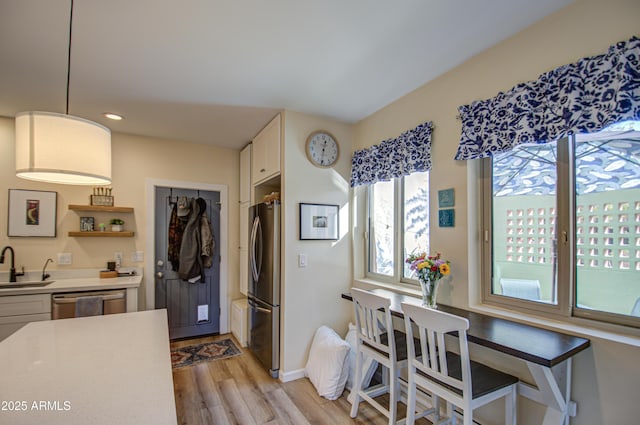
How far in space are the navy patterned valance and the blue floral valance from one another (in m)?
0.36

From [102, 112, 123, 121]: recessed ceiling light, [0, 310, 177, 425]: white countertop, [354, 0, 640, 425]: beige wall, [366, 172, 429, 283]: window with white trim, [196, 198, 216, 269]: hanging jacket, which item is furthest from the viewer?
[196, 198, 216, 269]: hanging jacket

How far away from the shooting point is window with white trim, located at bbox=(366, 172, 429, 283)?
105 inches

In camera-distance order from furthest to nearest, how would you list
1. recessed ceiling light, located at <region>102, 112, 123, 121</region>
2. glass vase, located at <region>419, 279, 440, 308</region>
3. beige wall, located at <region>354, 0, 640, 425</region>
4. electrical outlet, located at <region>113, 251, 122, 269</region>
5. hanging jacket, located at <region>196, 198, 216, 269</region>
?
hanging jacket, located at <region>196, 198, 216, 269</region>, electrical outlet, located at <region>113, 251, 122, 269</region>, recessed ceiling light, located at <region>102, 112, 123, 121</region>, glass vase, located at <region>419, 279, 440, 308</region>, beige wall, located at <region>354, 0, 640, 425</region>

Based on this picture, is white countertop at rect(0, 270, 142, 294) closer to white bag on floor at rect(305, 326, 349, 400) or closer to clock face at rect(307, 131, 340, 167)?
Answer: white bag on floor at rect(305, 326, 349, 400)

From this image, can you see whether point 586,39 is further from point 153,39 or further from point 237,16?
point 153,39

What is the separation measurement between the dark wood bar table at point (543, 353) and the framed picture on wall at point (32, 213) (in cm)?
413

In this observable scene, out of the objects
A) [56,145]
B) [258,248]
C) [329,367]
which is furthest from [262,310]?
[56,145]

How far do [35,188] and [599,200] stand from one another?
15.8 feet

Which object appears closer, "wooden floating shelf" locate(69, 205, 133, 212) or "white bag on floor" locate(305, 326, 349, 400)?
"white bag on floor" locate(305, 326, 349, 400)

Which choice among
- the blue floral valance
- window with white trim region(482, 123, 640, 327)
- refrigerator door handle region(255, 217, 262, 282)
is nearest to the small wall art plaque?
window with white trim region(482, 123, 640, 327)

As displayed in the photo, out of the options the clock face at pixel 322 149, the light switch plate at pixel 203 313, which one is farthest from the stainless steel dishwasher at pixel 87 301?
the clock face at pixel 322 149

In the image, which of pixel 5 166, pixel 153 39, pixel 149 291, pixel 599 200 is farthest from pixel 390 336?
pixel 5 166

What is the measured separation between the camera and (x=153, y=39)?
1.88 m

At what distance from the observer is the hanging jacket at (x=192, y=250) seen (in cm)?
380
